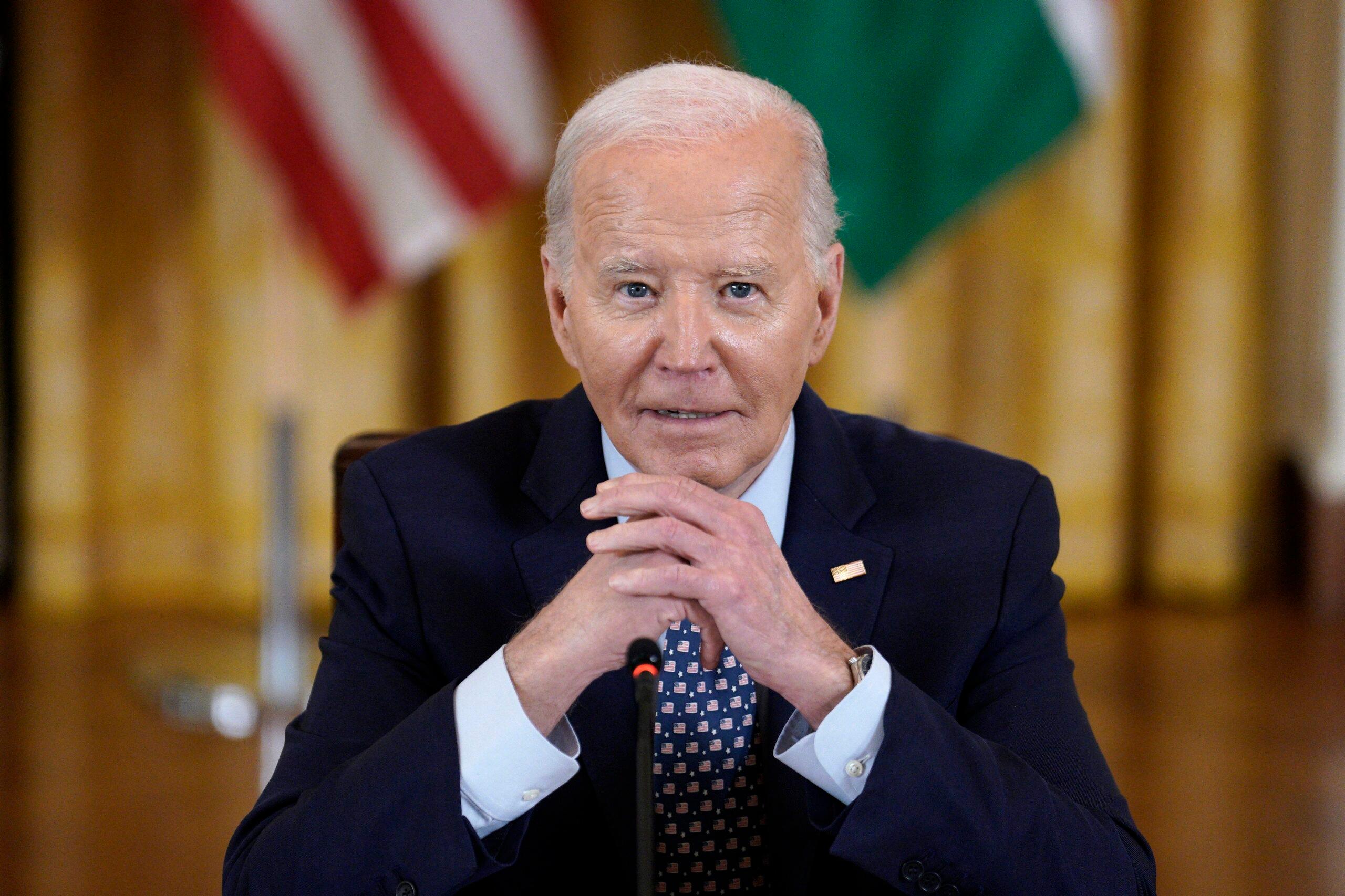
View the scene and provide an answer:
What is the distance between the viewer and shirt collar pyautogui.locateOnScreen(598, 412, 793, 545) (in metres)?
1.80

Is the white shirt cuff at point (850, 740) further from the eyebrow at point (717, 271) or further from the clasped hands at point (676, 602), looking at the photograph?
the eyebrow at point (717, 271)

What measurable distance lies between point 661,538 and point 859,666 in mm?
241

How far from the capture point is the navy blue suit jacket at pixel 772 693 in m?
1.43

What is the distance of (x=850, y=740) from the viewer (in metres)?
1.44

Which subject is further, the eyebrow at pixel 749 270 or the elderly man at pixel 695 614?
the eyebrow at pixel 749 270

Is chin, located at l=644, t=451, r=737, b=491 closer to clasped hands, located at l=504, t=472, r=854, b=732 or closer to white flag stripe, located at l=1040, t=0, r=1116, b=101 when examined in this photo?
clasped hands, located at l=504, t=472, r=854, b=732

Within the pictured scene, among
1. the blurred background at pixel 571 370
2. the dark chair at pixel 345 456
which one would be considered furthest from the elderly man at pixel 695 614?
the blurred background at pixel 571 370

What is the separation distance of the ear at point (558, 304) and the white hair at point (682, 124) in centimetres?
2

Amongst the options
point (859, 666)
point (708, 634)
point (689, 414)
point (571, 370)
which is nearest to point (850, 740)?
point (859, 666)

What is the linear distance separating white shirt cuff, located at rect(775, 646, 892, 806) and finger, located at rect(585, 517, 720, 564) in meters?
0.20

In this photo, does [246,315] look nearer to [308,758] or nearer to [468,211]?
[468,211]

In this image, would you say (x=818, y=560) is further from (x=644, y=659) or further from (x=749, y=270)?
(x=644, y=659)

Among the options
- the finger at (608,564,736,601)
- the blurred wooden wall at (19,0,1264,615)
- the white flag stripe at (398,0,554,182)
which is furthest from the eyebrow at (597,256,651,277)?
the blurred wooden wall at (19,0,1264,615)

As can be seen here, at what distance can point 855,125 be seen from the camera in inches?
150
